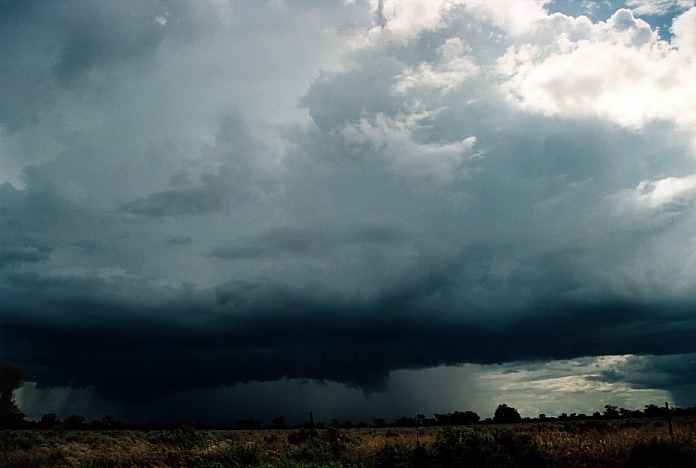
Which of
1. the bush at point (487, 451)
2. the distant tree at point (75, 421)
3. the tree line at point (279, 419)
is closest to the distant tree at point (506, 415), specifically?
the tree line at point (279, 419)

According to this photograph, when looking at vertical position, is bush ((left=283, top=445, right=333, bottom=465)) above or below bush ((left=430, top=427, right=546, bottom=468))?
below

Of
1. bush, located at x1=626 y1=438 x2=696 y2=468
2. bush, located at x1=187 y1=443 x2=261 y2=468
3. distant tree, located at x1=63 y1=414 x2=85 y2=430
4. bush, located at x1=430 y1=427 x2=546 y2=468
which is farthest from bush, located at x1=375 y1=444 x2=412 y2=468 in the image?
distant tree, located at x1=63 y1=414 x2=85 y2=430

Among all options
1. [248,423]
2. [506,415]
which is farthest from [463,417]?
[248,423]

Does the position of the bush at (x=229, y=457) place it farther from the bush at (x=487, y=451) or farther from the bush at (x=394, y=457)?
the bush at (x=487, y=451)

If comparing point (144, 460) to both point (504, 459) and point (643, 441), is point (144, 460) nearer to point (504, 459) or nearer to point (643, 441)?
point (504, 459)

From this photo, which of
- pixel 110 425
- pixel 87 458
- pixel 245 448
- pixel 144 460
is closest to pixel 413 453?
pixel 245 448

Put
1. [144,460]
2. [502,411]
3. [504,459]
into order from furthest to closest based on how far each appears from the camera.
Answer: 1. [502,411]
2. [144,460]
3. [504,459]

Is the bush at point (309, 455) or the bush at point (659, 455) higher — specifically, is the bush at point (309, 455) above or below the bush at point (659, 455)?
below

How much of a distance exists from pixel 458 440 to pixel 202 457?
35.5ft

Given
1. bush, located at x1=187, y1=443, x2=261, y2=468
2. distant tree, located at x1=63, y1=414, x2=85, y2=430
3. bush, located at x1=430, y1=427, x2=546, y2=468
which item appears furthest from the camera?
distant tree, located at x1=63, y1=414, x2=85, y2=430

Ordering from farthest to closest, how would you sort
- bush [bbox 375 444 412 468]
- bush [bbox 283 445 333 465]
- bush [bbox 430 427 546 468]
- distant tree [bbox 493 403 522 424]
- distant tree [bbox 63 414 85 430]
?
distant tree [bbox 493 403 522 424] < distant tree [bbox 63 414 85 430] < bush [bbox 283 445 333 465] < bush [bbox 375 444 412 468] < bush [bbox 430 427 546 468]

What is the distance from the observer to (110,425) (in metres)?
98.6

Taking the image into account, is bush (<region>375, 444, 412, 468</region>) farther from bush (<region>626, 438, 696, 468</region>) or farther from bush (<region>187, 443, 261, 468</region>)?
bush (<region>626, 438, 696, 468</region>)

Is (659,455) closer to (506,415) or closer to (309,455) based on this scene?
Result: (309,455)
